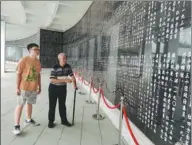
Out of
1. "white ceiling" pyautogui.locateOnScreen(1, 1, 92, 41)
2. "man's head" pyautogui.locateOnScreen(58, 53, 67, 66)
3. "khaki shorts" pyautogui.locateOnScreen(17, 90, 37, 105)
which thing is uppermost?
"white ceiling" pyautogui.locateOnScreen(1, 1, 92, 41)

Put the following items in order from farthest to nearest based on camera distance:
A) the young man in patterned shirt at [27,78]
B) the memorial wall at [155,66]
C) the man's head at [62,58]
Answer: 1. the man's head at [62,58]
2. the young man in patterned shirt at [27,78]
3. the memorial wall at [155,66]

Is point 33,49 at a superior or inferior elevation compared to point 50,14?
inferior

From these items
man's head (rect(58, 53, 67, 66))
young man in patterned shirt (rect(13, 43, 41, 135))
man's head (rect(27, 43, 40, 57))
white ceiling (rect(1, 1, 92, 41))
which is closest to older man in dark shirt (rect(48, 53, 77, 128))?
man's head (rect(58, 53, 67, 66))

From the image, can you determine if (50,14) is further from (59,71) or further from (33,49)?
(33,49)

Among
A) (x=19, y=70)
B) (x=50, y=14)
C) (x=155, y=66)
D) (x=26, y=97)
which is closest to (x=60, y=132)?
(x=26, y=97)

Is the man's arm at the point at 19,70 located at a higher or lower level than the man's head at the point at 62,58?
lower

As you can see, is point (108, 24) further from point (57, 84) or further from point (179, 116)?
point (179, 116)

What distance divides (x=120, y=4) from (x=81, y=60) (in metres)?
5.20

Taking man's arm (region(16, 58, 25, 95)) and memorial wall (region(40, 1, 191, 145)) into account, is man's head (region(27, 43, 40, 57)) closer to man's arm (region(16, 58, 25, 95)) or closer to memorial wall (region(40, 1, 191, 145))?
man's arm (region(16, 58, 25, 95))

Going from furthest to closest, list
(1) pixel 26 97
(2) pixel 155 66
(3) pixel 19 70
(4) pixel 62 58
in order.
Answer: (4) pixel 62 58
(1) pixel 26 97
(3) pixel 19 70
(2) pixel 155 66

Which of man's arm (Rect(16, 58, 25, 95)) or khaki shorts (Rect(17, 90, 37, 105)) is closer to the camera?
man's arm (Rect(16, 58, 25, 95))

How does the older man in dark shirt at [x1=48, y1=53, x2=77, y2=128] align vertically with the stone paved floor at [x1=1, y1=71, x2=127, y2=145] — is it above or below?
above

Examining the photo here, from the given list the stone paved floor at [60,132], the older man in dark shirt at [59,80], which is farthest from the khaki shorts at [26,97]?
the stone paved floor at [60,132]

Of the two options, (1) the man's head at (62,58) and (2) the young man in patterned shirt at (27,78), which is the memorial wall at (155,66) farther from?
(2) the young man in patterned shirt at (27,78)
